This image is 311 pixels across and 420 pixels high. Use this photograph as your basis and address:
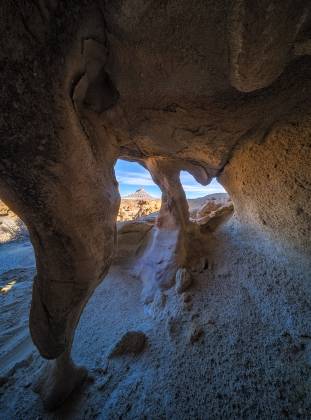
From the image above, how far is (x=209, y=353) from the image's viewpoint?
1.27m

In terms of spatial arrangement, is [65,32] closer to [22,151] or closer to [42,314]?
[22,151]

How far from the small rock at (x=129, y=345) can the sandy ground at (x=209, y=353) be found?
0.05 metres

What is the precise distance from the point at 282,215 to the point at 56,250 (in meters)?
1.74

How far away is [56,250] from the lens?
38.3 inches

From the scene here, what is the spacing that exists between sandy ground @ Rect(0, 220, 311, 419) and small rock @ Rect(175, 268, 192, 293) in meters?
0.07

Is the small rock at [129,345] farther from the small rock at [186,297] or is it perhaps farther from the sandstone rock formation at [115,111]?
the small rock at [186,297]

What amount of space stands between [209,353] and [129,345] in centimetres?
66

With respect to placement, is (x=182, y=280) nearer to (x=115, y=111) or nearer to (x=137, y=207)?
(x=115, y=111)

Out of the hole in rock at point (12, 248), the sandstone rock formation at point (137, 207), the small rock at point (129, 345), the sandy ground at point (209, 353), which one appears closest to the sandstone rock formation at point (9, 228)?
the hole in rock at point (12, 248)

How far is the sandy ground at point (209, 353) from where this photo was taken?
3.33 ft

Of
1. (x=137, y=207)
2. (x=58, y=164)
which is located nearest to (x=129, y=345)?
(x=58, y=164)

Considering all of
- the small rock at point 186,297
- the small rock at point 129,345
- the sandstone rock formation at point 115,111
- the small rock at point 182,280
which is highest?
the sandstone rock formation at point 115,111

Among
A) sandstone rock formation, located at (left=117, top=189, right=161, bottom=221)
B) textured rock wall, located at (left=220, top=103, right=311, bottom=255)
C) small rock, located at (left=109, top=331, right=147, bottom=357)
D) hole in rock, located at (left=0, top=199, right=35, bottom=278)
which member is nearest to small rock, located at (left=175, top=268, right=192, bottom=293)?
small rock, located at (left=109, top=331, right=147, bottom=357)

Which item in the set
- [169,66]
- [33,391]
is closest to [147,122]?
[169,66]
